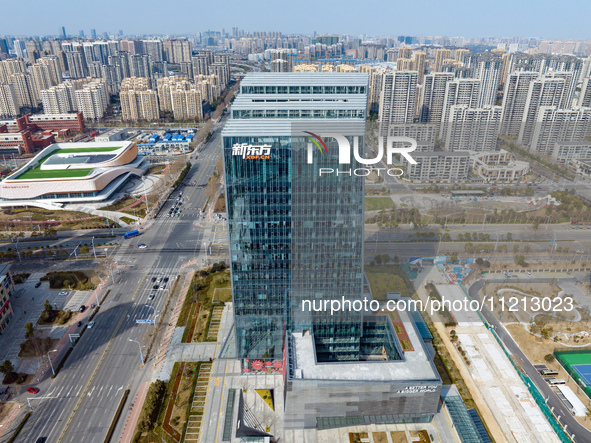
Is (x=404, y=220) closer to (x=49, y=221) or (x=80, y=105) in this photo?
(x=49, y=221)

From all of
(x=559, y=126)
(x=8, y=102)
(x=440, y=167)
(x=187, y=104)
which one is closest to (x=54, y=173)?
(x=187, y=104)

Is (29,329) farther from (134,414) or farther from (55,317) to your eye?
(134,414)

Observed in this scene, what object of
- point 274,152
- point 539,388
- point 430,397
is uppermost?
point 274,152

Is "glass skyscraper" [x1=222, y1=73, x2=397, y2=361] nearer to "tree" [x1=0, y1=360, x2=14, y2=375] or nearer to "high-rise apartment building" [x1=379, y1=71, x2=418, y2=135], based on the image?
"tree" [x1=0, y1=360, x2=14, y2=375]

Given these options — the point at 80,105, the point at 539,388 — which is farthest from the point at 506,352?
the point at 80,105

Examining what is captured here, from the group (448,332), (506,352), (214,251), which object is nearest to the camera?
(506,352)

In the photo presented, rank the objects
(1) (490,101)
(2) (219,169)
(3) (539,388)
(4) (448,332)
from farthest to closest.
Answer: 1. (1) (490,101)
2. (2) (219,169)
3. (4) (448,332)
4. (3) (539,388)
